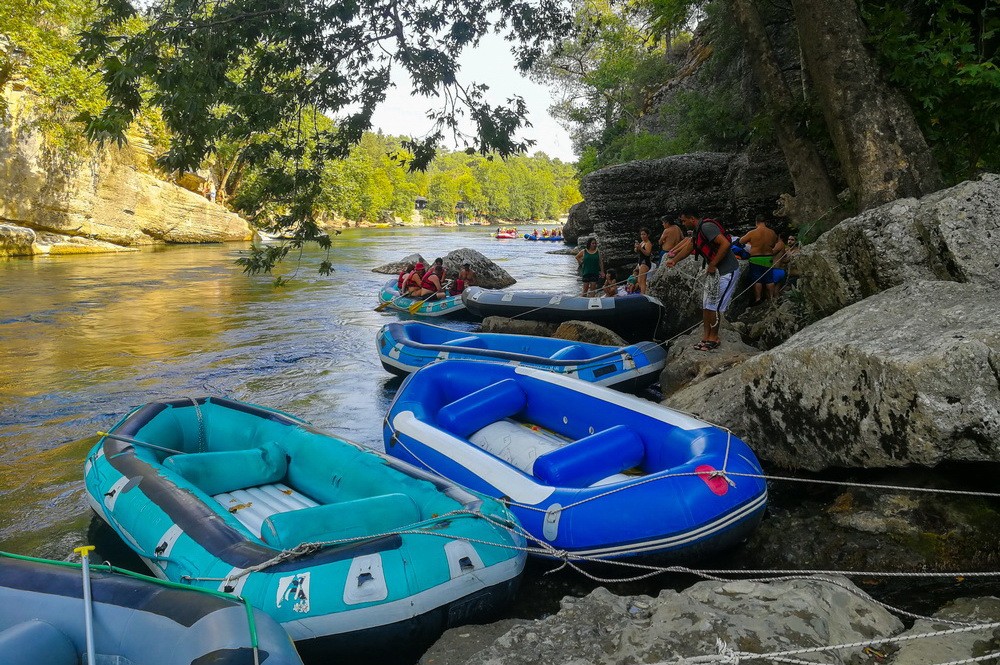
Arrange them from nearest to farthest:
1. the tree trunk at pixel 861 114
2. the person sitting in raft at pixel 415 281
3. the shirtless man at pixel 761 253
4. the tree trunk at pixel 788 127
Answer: the tree trunk at pixel 861 114 → the tree trunk at pixel 788 127 → the shirtless man at pixel 761 253 → the person sitting in raft at pixel 415 281

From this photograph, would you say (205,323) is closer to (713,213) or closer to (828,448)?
(713,213)

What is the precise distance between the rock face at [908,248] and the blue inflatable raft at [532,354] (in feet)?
6.80

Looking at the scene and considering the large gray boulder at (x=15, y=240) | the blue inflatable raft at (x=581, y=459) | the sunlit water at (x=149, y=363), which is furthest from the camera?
the large gray boulder at (x=15, y=240)

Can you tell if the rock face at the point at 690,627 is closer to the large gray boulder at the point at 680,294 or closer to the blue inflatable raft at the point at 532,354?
the blue inflatable raft at the point at 532,354

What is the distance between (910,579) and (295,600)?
3193 mm

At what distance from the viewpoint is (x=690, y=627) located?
2.88 m

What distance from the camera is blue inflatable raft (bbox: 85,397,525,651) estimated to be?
3430 millimetres

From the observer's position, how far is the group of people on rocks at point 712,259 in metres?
7.88

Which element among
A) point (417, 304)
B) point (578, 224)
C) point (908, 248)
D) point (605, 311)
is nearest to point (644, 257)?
point (605, 311)

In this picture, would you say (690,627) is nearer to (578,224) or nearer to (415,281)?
(415,281)

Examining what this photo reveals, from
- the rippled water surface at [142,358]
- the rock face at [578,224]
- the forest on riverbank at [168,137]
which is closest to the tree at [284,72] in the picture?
the forest on riverbank at [168,137]

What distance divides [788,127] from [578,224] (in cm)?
2063

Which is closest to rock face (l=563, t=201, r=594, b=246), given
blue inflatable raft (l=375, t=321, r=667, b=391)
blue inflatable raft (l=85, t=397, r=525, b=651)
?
blue inflatable raft (l=375, t=321, r=667, b=391)

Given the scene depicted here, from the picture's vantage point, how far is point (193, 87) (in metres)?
6.11
